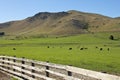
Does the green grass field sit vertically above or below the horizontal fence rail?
below

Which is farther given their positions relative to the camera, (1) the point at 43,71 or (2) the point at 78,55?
(2) the point at 78,55

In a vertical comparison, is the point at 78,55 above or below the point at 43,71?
below

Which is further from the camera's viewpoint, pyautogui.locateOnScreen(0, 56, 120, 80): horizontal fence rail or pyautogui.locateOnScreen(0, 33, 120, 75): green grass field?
pyautogui.locateOnScreen(0, 33, 120, 75): green grass field

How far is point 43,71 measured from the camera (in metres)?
17.1

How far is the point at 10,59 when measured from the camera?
26734 mm

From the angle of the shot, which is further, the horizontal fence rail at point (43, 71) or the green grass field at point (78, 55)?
the green grass field at point (78, 55)

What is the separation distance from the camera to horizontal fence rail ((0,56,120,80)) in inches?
432

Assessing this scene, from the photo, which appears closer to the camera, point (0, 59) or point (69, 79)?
point (69, 79)

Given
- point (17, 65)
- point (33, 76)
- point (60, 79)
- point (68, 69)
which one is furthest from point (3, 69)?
point (68, 69)

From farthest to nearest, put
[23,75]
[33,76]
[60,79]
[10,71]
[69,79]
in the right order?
[10,71]
[60,79]
[23,75]
[33,76]
[69,79]

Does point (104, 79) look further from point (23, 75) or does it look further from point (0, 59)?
point (0, 59)

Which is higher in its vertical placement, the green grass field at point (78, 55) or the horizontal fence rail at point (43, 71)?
the horizontal fence rail at point (43, 71)

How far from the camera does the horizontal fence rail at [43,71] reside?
36.0 feet

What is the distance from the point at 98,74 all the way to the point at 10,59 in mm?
17345
